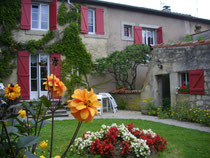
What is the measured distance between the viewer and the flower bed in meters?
3.10

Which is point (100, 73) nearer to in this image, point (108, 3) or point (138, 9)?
point (108, 3)

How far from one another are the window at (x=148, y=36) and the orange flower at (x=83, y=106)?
12.0 meters

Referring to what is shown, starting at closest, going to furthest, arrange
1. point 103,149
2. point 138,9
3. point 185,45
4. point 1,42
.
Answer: point 103,149 → point 185,45 → point 1,42 → point 138,9

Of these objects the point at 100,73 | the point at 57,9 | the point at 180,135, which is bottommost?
the point at 180,135

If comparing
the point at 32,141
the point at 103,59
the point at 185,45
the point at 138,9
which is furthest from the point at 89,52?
the point at 32,141

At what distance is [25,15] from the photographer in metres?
9.48

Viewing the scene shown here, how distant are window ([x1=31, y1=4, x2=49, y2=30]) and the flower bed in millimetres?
8103

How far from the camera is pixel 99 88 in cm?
1081

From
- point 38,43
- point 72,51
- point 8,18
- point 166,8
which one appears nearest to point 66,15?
point 72,51

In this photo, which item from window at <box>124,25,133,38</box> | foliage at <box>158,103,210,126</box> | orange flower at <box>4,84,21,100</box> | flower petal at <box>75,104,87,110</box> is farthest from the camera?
window at <box>124,25,133,38</box>

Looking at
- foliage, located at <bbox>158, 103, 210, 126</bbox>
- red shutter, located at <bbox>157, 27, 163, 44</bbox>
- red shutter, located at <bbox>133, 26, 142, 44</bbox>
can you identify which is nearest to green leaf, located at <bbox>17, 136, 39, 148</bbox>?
foliage, located at <bbox>158, 103, 210, 126</bbox>

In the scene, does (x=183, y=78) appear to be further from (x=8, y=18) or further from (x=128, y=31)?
(x=8, y=18)

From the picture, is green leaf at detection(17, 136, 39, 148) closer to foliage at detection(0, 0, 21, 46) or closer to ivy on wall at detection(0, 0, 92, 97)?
ivy on wall at detection(0, 0, 92, 97)

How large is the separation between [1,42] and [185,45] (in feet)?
26.4
